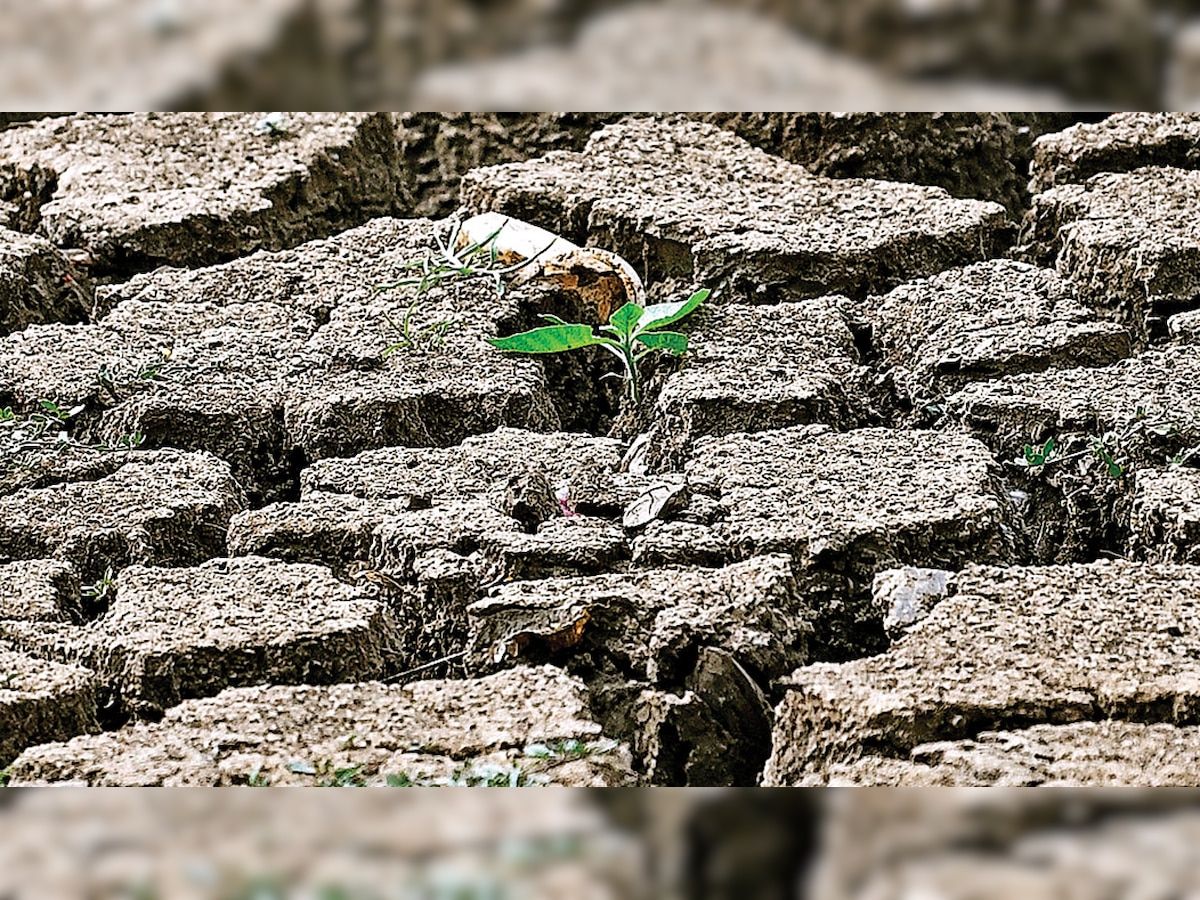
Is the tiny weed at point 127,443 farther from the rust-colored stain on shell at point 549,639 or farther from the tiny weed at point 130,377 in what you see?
the rust-colored stain on shell at point 549,639

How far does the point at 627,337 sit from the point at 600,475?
0.24m

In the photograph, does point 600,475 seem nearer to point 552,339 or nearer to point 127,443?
point 552,339

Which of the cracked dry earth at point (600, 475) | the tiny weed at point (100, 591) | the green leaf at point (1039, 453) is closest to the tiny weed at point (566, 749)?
the cracked dry earth at point (600, 475)

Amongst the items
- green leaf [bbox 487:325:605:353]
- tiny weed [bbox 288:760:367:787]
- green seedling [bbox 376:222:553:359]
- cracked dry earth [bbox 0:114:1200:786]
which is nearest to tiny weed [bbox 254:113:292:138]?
cracked dry earth [bbox 0:114:1200:786]

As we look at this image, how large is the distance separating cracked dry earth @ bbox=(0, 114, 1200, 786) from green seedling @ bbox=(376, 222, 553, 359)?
27 mm

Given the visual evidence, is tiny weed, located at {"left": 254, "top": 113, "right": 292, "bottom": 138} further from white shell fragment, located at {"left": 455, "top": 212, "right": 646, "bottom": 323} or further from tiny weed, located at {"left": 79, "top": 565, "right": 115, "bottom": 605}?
tiny weed, located at {"left": 79, "top": 565, "right": 115, "bottom": 605}

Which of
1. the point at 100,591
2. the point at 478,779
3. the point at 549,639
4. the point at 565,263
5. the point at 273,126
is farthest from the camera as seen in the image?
the point at 273,126

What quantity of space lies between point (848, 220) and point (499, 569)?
913 millimetres

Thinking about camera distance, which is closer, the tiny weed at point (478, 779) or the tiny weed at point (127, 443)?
the tiny weed at point (478, 779)

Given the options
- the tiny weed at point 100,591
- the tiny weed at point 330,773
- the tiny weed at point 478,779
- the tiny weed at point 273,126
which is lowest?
the tiny weed at point 478,779

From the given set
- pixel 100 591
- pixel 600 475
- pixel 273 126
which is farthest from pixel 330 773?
pixel 273 126

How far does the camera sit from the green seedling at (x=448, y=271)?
216cm

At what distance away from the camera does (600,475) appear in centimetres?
189

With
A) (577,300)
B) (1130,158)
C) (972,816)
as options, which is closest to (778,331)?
(577,300)
